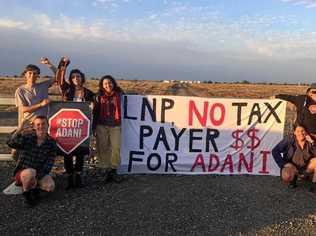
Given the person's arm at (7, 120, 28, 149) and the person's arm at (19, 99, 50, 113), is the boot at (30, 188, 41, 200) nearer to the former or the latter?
the person's arm at (7, 120, 28, 149)

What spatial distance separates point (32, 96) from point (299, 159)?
15.2 feet

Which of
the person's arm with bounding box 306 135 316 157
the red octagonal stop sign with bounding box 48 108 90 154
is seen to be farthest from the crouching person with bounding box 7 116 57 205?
the person's arm with bounding box 306 135 316 157

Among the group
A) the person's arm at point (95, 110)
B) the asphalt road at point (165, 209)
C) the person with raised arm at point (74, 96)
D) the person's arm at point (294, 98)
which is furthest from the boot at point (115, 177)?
the person's arm at point (294, 98)

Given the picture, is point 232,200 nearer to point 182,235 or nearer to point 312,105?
point 182,235

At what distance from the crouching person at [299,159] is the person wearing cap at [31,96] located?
13.9 ft

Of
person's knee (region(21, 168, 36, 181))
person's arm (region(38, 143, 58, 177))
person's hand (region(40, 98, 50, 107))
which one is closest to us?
person's knee (region(21, 168, 36, 181))

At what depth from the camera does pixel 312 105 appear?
911 cm

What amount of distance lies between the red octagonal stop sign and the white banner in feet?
3.45

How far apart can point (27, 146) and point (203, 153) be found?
12.0ft

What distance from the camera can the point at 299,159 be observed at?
8961 millimetres

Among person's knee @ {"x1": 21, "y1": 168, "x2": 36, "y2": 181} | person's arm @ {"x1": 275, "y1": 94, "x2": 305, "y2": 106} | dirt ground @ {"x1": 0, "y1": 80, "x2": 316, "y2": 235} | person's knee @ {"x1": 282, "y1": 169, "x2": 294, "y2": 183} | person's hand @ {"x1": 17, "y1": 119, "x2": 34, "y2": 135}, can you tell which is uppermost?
person's arm @ {"x1": 275, "y1": 94, "x2": 305, "y2": 106}

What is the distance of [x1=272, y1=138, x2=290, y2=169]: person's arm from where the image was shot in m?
9.16

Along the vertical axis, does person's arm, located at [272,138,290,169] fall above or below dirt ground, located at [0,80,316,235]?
above

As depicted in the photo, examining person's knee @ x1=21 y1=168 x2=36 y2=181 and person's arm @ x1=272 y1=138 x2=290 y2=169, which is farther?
person's arm @ x1=272 y1=138 x2=290 y2=169
